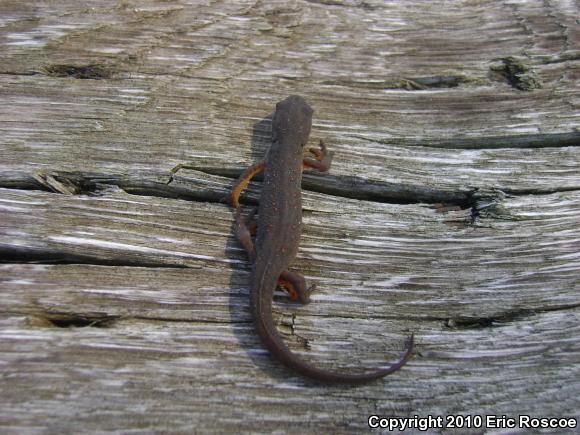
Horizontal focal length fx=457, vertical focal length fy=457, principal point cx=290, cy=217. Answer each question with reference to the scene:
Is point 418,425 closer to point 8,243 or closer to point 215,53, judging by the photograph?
point 8,243

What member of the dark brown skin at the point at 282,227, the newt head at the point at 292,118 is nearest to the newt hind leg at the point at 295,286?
the dark brown skin at the point at 282,227

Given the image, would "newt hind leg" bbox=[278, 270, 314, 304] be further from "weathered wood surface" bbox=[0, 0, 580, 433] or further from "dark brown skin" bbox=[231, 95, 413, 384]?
"weathered wood surface" bbox=[0, 0, 580, 433]

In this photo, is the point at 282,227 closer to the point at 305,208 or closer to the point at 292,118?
the point at 305,208

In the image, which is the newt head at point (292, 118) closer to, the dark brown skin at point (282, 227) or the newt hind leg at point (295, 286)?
the dark brown skin at point (282, 227)

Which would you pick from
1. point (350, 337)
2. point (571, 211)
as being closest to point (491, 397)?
point (350, 337)

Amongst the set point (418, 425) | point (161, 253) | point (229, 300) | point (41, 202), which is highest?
point (41, 202)

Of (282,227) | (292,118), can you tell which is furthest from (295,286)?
(292,118)
